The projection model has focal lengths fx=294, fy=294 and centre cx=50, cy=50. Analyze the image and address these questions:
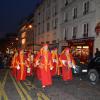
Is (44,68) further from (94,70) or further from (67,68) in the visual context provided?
(94,70)

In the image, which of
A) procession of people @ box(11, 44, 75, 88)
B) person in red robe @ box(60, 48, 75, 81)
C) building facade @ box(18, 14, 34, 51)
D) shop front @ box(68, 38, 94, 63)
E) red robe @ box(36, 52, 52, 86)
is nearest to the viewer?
red robe @ box(36, 52, 52, 86)

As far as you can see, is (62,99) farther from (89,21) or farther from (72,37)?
(72,37)

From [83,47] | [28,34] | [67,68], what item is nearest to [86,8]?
[83,47]

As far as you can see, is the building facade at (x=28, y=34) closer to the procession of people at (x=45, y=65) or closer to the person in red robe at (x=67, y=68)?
the procession of people at (x=45, y=65)

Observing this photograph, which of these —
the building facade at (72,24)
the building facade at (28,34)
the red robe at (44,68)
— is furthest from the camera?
the building facade at (28,34)

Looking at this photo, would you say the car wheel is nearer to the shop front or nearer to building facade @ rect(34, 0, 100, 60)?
the shop front

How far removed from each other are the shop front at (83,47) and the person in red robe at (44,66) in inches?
757

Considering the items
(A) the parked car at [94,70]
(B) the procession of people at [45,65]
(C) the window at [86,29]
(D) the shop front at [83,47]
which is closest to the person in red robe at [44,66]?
(B) the procession of people at [45,65]

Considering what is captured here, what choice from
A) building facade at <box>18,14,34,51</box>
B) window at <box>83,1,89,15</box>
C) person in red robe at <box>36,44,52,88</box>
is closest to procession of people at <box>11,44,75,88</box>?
person in red robe at <box>36,44,52,88</box>

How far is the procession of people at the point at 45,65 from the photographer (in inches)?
517

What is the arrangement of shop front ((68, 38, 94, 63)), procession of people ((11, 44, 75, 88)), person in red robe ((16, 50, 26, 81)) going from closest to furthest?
procession of people ((11, 44, 75, 88)) < person in red robe ((16, 50, 26, 81)) < shop front ((68, 38, 94, 63))

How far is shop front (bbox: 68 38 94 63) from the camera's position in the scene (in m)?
34.4

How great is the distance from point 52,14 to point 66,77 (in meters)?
36.8

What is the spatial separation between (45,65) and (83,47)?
25009 mm
